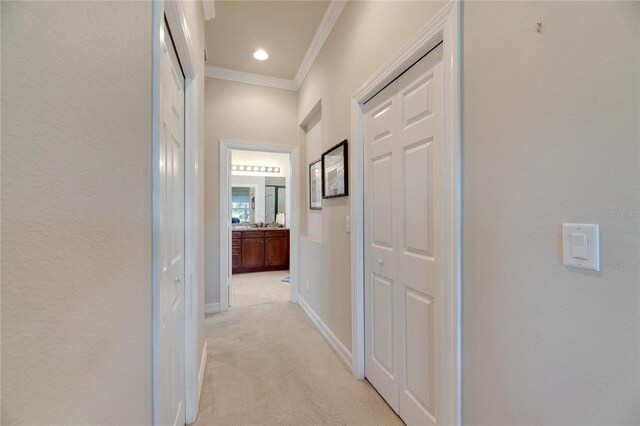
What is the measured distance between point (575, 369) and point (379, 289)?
1.07m

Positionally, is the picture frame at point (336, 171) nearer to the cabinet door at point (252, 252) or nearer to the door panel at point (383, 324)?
the door panel at point (383, 324)

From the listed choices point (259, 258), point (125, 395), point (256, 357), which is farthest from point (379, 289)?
point (259, 258)

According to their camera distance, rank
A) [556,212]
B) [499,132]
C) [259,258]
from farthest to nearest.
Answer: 1. [259,258]
2. [499,132]
3. [556,212]

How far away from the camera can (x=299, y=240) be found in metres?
3.48

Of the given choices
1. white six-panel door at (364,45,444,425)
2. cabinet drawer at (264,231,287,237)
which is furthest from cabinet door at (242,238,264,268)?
white six-panel door at (364,45,444,425)

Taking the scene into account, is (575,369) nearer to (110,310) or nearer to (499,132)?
(499,132)

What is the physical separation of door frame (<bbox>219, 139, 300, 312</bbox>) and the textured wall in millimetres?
2680

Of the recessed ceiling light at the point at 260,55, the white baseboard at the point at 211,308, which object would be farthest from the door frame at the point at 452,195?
the white baseboard at the point at 211,308

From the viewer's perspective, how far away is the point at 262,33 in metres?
2.62

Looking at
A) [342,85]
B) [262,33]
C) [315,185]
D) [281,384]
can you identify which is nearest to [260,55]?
[262,33]

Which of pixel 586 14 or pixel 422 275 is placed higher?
pixel 586 14

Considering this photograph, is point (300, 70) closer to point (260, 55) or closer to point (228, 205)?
point (260, 55)

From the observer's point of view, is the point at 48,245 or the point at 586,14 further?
the point at 586,14

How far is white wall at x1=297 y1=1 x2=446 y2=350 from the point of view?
5.00 feet
